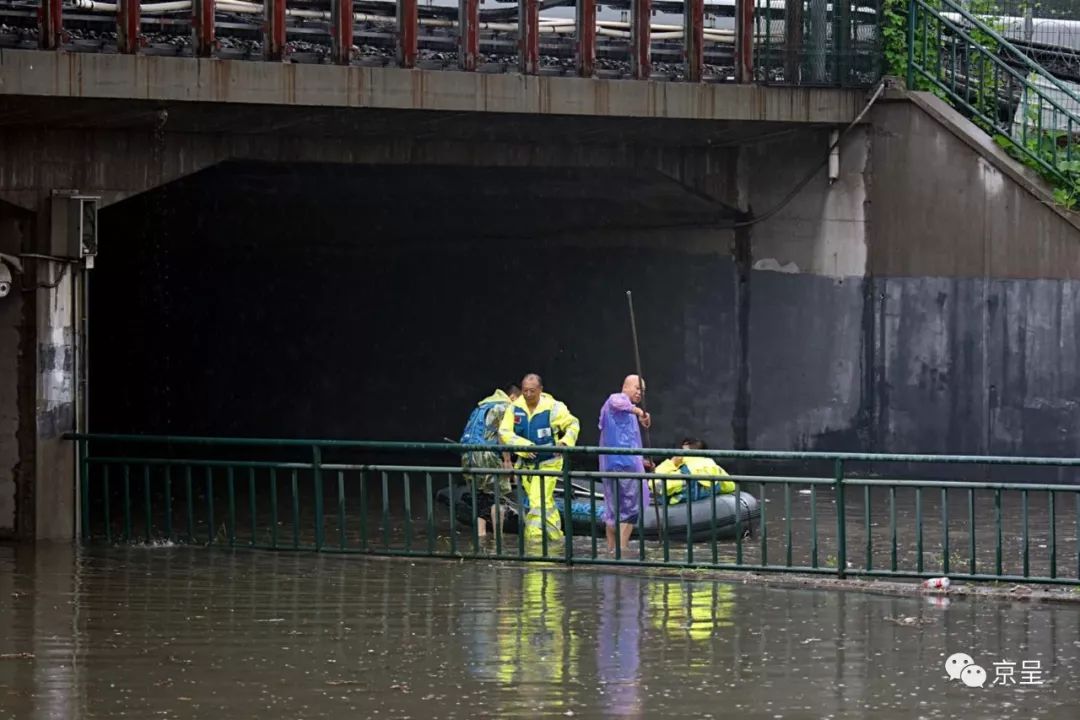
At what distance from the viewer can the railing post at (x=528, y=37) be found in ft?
68.3

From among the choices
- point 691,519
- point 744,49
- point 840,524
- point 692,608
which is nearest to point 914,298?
point 744,49

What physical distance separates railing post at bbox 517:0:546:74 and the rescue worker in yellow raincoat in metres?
4.42

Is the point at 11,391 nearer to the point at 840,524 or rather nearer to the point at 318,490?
the point at 318,490

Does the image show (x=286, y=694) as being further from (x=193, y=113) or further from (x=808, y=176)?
(x=808, y=176)

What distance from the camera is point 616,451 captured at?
15445 mm

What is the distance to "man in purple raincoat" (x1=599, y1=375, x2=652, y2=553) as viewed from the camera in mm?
16594

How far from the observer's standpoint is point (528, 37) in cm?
2088

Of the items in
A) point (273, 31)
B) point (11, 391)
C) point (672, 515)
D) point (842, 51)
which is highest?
Answer: point (842, 51)

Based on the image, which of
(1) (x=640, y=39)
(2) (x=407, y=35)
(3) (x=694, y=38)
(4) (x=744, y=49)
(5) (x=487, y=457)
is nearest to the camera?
(5) (x=487, y=457)

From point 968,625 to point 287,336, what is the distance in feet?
62.6

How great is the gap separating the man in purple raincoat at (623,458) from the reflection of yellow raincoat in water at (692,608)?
1832mm

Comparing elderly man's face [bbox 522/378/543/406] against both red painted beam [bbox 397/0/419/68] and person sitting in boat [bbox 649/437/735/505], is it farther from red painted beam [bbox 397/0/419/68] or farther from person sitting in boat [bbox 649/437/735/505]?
red painted beam [bbox 397/0/419/68]

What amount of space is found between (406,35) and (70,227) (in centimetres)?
392

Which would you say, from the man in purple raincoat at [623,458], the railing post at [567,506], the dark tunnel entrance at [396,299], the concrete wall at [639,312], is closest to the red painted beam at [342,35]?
the dark tunnel entrance at [396,299]
